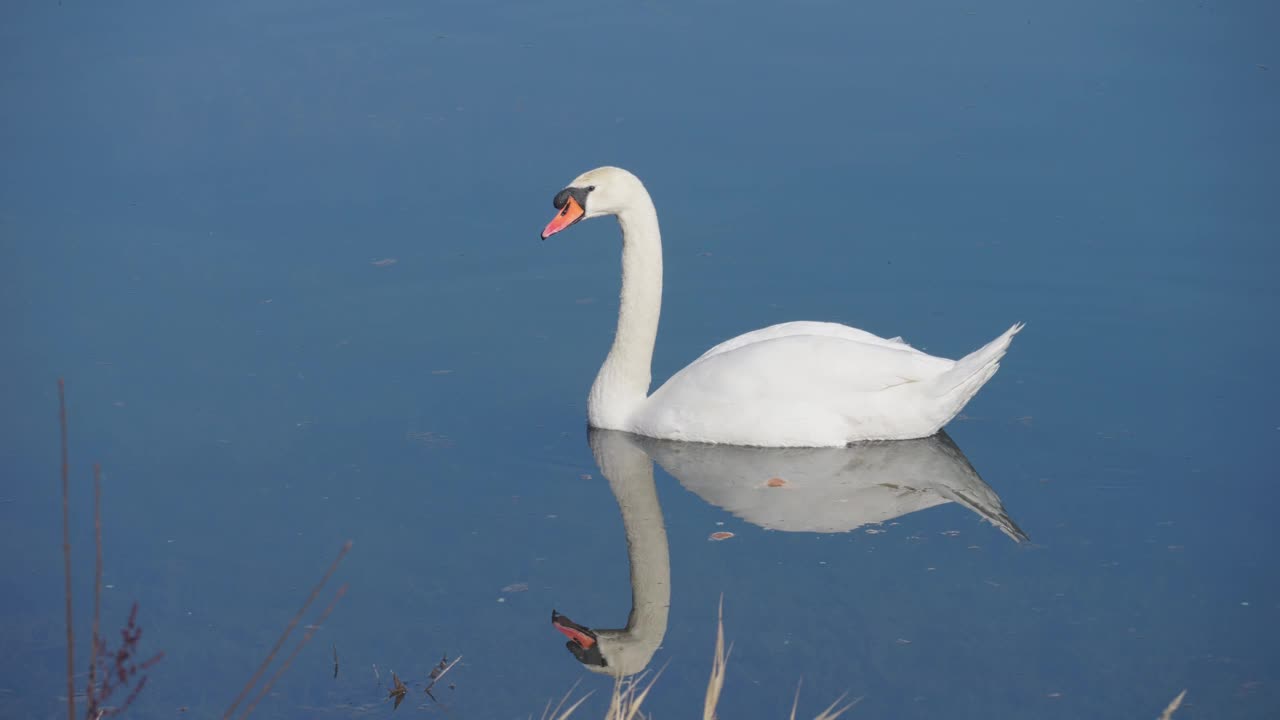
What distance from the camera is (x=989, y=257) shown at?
345 inches

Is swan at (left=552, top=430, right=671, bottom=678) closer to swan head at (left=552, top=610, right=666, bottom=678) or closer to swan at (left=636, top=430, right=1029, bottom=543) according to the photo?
swan head at (left=552, top=610, right=666, bottom=678)

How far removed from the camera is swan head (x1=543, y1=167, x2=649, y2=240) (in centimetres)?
710

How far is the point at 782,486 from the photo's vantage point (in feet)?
22.1

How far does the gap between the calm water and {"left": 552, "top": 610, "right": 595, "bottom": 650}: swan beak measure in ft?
0.19

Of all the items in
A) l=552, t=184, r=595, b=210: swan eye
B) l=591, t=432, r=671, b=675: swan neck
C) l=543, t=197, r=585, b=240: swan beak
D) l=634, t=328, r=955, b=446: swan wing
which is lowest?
l=591, t=432, r=671, b=675: swan neck

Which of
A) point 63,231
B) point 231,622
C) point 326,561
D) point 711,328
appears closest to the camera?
point 231,622

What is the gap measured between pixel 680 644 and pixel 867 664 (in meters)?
0.64

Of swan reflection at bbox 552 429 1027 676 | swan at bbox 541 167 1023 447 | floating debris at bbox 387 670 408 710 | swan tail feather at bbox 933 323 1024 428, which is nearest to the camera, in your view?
floating debris at bbox 387 670 408 710

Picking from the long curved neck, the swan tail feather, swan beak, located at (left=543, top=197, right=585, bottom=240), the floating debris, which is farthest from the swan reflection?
swan beak, located at (left=543, top=197, right=585, bottom=240)

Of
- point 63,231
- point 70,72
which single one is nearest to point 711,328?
point 63,231

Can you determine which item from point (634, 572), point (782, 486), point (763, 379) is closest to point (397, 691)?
point (634, 572)

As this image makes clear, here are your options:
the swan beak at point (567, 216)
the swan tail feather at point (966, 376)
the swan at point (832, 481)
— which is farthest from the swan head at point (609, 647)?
the swan beak at point (567, 216)

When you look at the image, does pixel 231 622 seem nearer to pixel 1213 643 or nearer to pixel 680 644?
pixel 680 644

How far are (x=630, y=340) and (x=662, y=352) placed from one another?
2.47 ft
